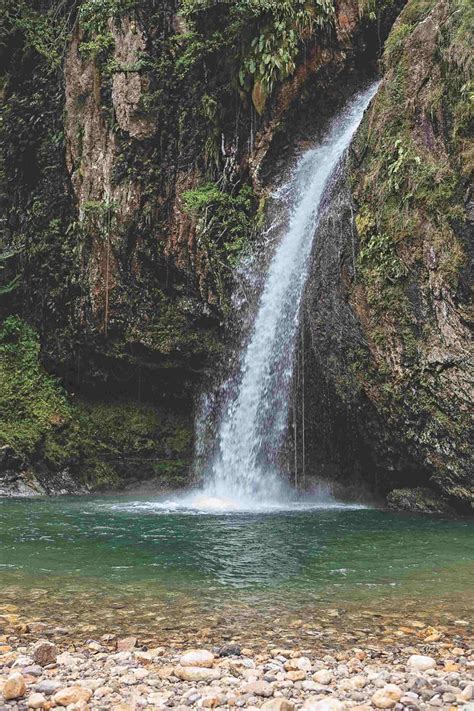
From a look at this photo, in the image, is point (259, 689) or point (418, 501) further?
point (418, 501)

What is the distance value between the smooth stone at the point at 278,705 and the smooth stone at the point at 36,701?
1126 mm

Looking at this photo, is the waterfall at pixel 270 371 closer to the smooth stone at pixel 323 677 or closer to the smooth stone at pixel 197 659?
the smooth stone at pixel 197 659

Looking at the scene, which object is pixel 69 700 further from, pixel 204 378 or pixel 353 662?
pixel 204 378

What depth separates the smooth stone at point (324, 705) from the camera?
10.5ft

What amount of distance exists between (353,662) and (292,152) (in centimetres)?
1253

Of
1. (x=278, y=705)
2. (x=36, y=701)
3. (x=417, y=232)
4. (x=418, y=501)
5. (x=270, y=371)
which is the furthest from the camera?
(x=270, y=371)

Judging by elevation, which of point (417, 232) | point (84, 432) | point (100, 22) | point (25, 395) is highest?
point (100, 22)

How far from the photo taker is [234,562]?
6629 millimetres

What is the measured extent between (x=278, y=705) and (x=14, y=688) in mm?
1390

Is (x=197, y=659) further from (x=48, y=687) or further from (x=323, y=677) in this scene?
(x=48, y=687)

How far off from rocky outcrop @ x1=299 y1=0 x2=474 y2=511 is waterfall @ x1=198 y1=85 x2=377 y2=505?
59 cm

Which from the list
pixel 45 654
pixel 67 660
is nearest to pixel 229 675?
pixel 67 660

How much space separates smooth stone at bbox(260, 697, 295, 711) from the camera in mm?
3203

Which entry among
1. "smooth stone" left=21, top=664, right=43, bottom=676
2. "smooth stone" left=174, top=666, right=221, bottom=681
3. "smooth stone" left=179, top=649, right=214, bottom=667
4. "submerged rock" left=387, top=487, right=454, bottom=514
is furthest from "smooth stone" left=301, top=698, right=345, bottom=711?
"submerged rock" left=387, top=487, right=454, bottom=514
